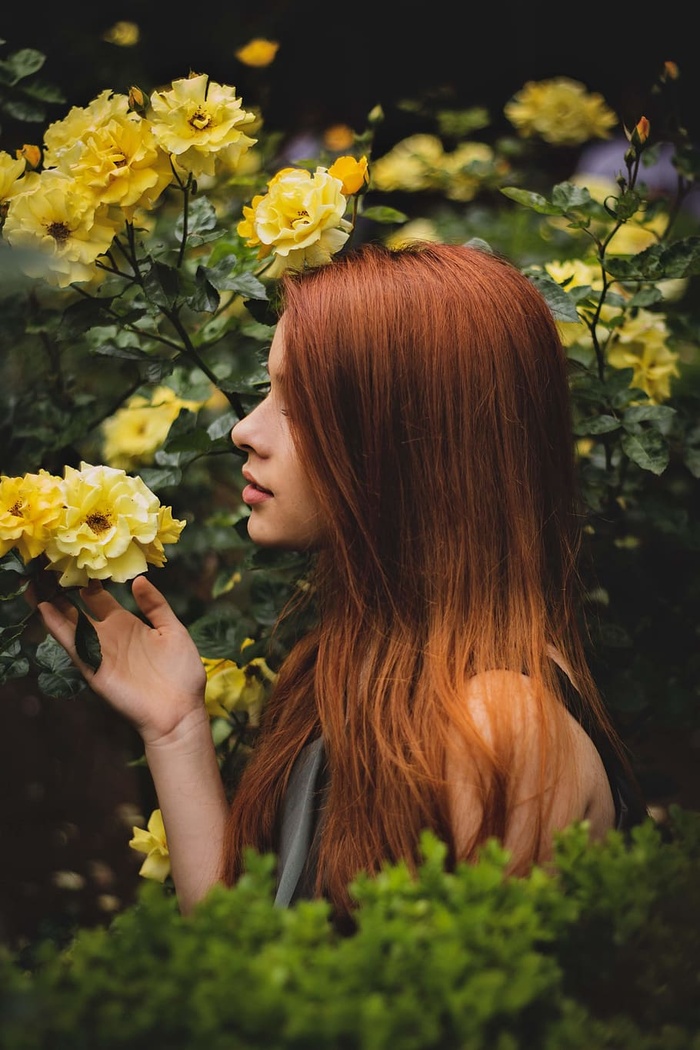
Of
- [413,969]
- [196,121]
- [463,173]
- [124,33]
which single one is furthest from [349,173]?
[463,173]

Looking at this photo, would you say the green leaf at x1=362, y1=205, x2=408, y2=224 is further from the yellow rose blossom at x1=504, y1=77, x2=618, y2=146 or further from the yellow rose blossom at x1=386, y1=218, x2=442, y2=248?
the yellow rose blossom at x1=504, y1=77, x2=618, y2=146

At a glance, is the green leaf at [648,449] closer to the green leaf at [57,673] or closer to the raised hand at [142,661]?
the raised hand at [142,661]

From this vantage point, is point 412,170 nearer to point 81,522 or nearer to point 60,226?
point 60,226

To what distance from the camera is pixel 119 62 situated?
189cm

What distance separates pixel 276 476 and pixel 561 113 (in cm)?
176

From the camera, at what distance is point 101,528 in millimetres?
1248

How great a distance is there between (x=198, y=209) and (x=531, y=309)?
51cm

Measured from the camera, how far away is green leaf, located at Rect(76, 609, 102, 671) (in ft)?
4.13

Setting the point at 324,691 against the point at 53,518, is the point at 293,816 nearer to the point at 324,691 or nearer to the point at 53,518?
the point at 324,691

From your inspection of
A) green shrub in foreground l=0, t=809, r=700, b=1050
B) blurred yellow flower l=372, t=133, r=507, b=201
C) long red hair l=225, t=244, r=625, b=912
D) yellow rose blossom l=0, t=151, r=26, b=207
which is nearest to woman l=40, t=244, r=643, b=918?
long red hair l=225, t=244, r=625, b=912

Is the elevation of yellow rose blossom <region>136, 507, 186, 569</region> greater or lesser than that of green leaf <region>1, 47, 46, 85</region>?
lesser

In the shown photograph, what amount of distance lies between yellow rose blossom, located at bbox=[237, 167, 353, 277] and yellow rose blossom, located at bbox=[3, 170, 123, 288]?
0.19 metres

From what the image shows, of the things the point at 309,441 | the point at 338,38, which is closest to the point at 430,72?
the point at 338,38

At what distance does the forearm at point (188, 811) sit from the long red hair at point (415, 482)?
0.12ft
